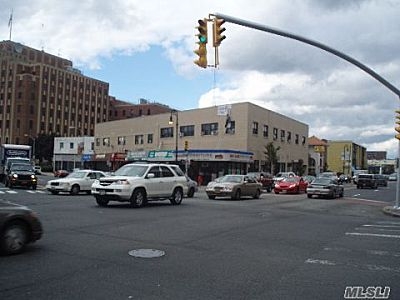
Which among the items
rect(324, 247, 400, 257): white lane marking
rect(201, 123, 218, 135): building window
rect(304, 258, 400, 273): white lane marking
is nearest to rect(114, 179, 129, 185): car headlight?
rect(324, 247, 400, 257): white lane marking

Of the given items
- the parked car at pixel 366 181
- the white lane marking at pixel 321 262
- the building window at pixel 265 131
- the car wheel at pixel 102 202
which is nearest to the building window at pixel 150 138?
the building window at pixel 265 131

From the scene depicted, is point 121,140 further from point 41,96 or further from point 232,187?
point 41,96

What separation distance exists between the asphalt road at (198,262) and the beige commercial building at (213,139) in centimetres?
3255

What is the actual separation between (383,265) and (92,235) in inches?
249

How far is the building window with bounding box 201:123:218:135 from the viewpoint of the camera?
59700mm

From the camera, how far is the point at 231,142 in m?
57.6

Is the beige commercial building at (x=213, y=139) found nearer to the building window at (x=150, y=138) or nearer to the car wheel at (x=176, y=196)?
the building window at (x=150, y=138)

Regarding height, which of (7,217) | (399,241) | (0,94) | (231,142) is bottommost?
(399,241)

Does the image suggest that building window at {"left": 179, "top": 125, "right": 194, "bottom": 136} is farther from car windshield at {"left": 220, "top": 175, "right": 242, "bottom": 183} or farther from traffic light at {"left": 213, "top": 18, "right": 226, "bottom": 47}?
traffic light at {"left": 213, "top": 18, "right": 226, "bottom": 47}

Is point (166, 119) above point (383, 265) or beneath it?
above

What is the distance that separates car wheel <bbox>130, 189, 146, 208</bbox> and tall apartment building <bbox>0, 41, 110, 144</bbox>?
109 meters

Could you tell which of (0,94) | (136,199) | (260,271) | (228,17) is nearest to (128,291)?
(260,271)

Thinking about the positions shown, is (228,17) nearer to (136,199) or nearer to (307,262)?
(136,199)

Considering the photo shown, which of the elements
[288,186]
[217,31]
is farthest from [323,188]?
[217,31]
